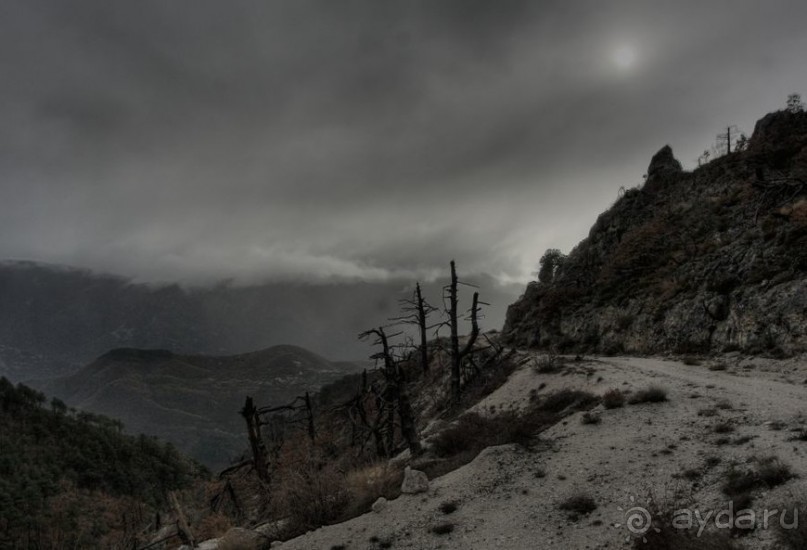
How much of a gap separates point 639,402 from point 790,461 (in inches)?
303

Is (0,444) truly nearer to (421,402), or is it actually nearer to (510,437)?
(421,402)

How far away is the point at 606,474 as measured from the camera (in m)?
12.0

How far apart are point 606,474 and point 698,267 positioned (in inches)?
980

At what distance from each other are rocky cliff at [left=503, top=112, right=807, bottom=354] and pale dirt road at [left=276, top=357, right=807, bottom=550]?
19.8ft

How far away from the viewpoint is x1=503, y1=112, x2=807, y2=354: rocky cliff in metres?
22.0

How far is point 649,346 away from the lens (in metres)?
29.5

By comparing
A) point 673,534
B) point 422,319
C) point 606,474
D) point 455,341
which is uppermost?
point 422,319

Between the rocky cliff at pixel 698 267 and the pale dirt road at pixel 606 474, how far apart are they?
6.02m

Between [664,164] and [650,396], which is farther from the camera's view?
[664,164]

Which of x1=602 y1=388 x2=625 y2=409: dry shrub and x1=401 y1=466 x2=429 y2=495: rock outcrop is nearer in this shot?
x1=401 y1=466 x2=429 y2=495: rock outcrop

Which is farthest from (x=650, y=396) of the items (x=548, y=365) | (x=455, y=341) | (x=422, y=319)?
(x=422, y=319)

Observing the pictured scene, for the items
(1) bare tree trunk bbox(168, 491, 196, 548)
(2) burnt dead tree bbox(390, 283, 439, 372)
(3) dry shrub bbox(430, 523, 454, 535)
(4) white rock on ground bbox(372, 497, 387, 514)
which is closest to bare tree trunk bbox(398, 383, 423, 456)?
(4) white rock on ground bbox(372, 497, 387, 514)

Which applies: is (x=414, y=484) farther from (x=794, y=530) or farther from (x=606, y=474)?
(x=794, y=530)

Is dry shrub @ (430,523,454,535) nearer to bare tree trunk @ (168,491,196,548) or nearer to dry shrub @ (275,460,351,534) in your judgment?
dry shrub @ (275,460,351,534)
